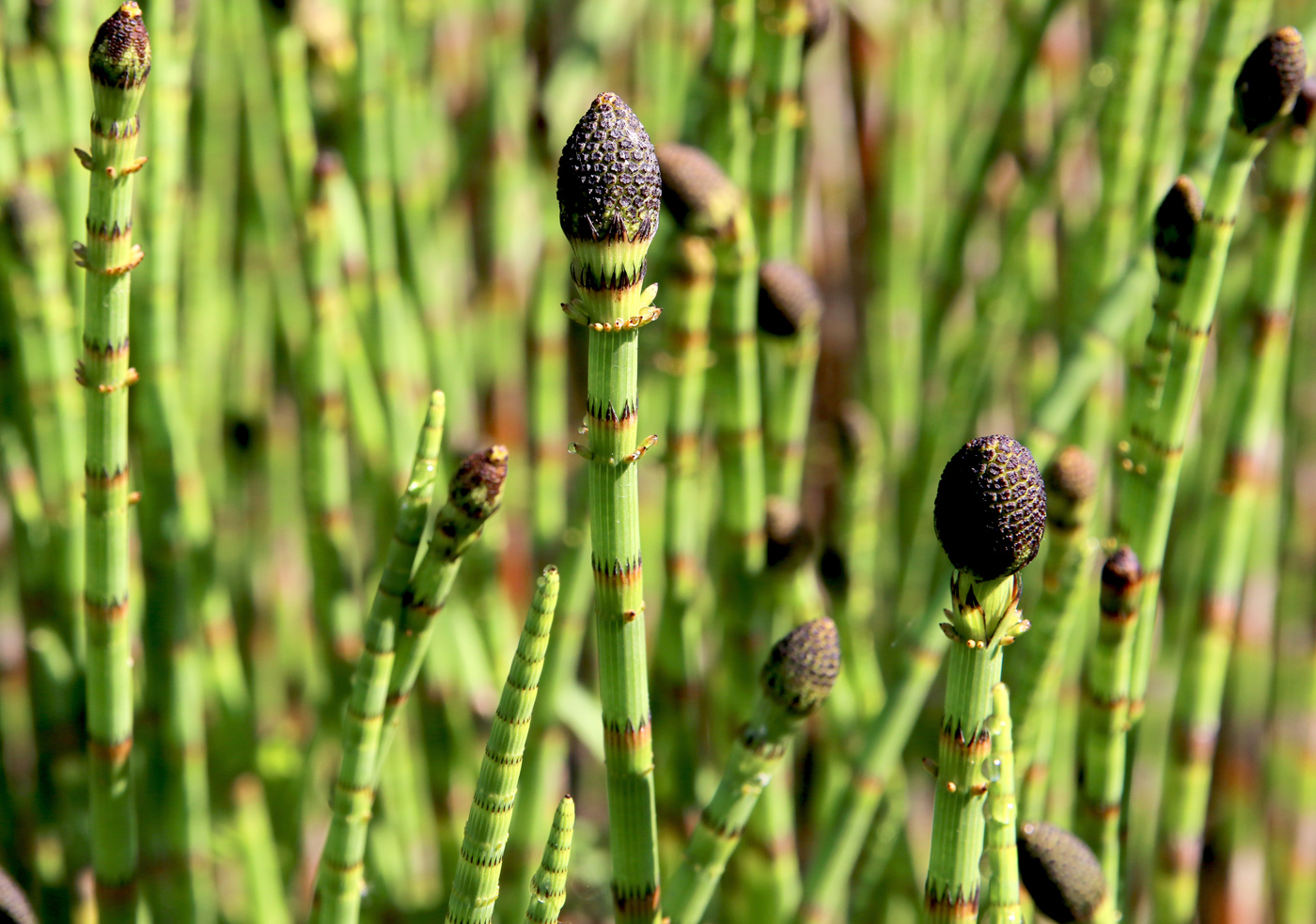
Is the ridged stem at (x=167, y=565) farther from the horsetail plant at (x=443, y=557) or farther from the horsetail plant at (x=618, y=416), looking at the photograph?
the horsetail plant at (x=618, y=416)

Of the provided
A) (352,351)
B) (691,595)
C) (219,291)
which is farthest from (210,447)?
(691,595)

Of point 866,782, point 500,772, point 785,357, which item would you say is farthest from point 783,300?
point 500,772

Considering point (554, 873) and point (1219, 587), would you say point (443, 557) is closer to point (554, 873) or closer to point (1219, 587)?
point (554, 873)

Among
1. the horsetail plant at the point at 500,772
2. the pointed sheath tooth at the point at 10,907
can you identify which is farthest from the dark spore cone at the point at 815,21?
the pointed sheath tooth at the point at 10,907

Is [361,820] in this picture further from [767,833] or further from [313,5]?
[313,5]

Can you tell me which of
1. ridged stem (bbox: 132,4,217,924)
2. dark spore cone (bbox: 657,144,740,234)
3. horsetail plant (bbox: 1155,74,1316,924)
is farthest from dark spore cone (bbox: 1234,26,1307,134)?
ridged stem (bbox: 132,4,217,924)

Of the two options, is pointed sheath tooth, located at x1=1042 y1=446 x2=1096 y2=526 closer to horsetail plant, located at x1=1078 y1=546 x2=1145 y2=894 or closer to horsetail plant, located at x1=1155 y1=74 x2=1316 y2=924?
horsetail plant, located at x1=1078 y1=546 x2=1145 y2=894
